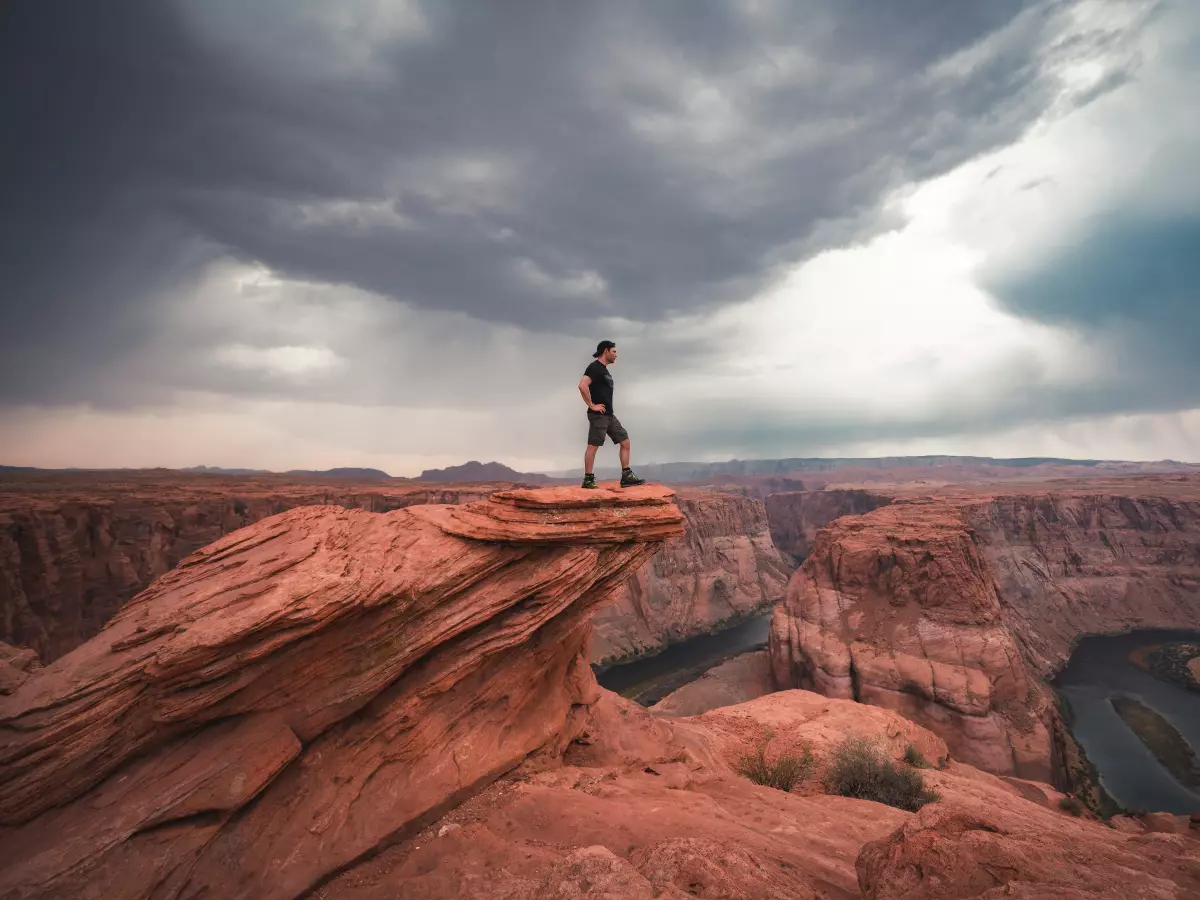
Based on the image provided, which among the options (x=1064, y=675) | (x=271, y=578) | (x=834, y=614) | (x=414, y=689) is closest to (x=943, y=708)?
(x=834, y=614)

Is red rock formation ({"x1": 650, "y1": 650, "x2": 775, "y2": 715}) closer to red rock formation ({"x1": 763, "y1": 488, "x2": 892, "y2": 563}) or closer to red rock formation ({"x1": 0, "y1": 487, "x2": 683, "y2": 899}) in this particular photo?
red rock formation ({"x1": 0, "y1": 487, "x2": 683, "y2": 899})

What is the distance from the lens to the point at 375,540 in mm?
9273

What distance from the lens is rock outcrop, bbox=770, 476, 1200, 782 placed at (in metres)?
28.7

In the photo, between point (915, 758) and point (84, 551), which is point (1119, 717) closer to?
point (915, 758)

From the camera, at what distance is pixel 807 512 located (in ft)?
360

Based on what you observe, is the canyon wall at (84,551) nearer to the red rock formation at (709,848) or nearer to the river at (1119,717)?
the red rock formation at (709,848)

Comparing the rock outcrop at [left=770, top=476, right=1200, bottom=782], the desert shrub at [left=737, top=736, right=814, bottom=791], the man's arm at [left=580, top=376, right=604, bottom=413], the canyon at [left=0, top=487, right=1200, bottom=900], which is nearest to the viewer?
the canyon at [left=0, top=487, right=1200, bottom=900]

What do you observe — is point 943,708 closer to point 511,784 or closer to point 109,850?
point 511,784

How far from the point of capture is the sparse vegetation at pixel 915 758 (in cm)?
1630

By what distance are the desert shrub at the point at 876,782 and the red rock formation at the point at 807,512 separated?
91.3m

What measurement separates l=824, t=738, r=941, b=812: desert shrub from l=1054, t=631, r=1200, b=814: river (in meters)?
28.6

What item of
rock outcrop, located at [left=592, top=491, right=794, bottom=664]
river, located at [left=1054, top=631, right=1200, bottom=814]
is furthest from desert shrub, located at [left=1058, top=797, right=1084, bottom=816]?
rock outcrop, located at [left=592, top=491, right=794, bottom=664]

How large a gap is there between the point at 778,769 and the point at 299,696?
12579 mm

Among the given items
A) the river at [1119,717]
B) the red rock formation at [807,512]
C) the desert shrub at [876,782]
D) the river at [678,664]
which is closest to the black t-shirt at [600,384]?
the desert shrub at [876,782]
